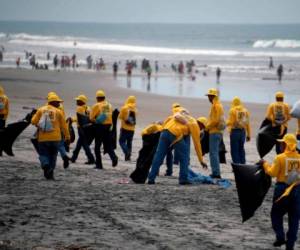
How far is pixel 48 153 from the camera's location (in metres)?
13.6

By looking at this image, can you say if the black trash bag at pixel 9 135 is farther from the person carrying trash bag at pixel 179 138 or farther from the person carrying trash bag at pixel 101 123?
the person carrying trash bag at pixel 179 138

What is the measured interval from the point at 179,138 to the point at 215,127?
1417 millimetres

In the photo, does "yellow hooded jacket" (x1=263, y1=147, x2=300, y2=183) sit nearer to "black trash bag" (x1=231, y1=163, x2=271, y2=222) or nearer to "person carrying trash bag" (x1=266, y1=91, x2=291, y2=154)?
"black trash bag" (x1=231, y1=163, x2=271, y2=222)

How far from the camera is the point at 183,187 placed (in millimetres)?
13453

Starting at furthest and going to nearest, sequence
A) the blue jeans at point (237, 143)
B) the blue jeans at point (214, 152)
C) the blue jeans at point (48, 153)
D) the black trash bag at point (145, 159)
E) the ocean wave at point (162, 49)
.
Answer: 1. the ocean wave at point (162, 49)
2. the blue jeans at point (237, 143)
3. the blue jeans at point (214, 152)
4. the black trash bag at point (145, 159)
5. the blue jeans at point (48, 153)

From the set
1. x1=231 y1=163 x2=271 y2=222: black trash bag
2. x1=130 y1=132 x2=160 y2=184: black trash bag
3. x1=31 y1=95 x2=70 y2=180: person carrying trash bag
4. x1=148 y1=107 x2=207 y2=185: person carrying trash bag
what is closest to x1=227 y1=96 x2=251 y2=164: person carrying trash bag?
x1=130 y1=132 x2=160 y2=184: black trash bag

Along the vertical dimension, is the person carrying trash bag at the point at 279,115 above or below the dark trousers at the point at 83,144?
above

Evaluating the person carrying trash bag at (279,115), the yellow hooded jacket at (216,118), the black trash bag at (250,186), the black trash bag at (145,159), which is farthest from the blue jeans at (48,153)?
the person carrying trash bag at (279,115)

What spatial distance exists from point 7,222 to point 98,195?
95.9 inches

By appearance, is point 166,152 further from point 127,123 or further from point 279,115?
point 127,123

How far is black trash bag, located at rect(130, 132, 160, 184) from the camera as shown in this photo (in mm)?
13812

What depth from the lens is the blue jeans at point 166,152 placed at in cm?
1345

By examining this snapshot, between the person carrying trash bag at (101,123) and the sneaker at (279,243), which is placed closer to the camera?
the sneaker at (279,243)

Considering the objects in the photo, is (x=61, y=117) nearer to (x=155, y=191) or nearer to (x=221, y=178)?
(x=155, y=191)
